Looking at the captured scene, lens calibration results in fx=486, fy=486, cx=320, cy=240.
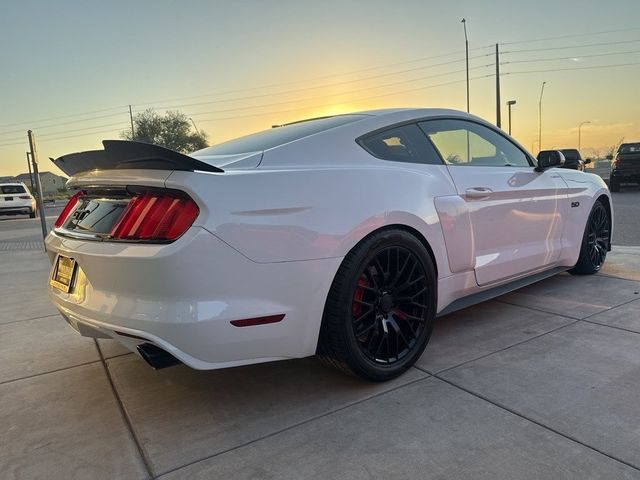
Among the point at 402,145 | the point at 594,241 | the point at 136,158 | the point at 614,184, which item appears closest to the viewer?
the point at 136,158

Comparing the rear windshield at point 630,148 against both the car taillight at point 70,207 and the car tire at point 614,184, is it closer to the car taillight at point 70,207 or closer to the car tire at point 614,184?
the car tire at point 614,184

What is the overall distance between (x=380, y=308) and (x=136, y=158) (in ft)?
4.61

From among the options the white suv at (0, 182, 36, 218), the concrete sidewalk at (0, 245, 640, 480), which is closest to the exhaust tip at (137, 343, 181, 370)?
the concrete sidewalk at (0, 245, 640, 480)

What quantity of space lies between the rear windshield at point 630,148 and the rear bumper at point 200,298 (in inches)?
693

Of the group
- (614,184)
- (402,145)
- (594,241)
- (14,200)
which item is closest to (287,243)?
(402,145)

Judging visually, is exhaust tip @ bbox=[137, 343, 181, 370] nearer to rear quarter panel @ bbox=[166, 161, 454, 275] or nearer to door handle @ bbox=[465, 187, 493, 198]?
rear quarter panel @ bbox=[166, 161, 454, 275]

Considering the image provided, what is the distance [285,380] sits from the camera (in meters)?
2.72

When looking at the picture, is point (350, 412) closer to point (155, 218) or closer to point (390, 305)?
point (390, 305)

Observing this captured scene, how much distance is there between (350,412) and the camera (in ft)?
7.55

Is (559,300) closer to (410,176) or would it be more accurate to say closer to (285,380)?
(410,176)

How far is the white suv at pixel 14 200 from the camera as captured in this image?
63.4ft

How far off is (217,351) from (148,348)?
31 centimetres

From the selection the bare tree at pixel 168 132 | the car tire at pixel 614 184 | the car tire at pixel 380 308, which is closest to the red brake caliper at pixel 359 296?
the car tire at pixel 380 308

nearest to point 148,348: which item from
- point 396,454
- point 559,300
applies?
point 396,454
